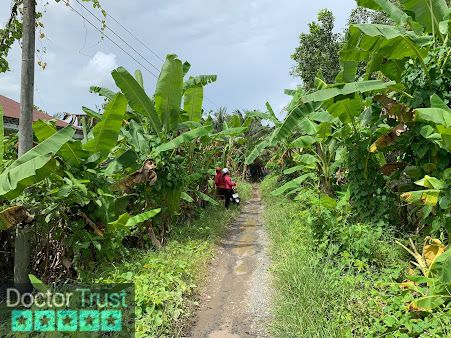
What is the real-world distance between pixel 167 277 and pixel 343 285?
2.07 m

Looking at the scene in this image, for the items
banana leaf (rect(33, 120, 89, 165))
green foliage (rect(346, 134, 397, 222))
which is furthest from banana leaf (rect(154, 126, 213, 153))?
green foliage (rect(346, 134, 397, 222))

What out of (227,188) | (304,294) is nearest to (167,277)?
(304,294)

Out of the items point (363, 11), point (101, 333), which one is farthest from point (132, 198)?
point (363, 11)

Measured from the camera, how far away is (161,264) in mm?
5230

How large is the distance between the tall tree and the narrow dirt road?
11.4 m

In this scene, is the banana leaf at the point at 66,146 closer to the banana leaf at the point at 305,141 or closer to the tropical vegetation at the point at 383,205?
the tropical vegetation at the point at 383,205

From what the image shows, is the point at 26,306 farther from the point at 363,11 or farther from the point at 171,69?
the point at 363,11

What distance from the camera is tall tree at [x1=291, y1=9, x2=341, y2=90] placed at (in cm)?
1712

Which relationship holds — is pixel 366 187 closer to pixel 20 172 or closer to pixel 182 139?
pixel 182 139

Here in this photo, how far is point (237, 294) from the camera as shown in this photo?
5.14m

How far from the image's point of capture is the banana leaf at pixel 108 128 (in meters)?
5.44

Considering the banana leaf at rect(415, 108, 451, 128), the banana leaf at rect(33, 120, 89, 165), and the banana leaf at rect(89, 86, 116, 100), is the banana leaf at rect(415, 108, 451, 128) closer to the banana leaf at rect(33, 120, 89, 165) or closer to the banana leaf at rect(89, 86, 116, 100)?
the banana leaf at rect(33, 120, 89, 165)

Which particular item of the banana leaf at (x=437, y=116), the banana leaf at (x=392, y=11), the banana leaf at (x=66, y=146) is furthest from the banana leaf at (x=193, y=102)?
the banana leaf at (x=437, y=116)

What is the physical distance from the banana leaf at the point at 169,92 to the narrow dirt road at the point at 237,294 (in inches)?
107
